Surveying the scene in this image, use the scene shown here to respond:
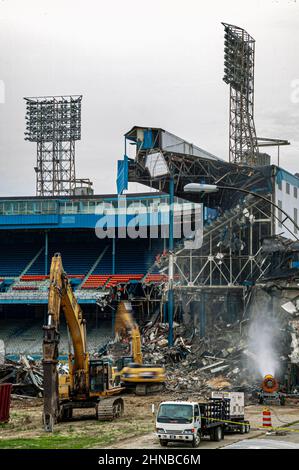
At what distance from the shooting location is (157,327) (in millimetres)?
66938

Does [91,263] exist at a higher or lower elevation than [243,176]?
lower

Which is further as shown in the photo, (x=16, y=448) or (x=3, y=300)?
(x=3, y=300)

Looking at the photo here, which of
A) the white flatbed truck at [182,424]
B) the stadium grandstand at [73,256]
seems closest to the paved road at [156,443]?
the white flatbed truck at [182,424]

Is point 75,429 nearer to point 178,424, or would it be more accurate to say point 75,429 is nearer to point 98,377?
point 98,377

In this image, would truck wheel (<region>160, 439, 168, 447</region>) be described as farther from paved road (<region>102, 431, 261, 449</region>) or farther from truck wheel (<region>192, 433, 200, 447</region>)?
truck wheel (<region>192, 433, 200, 447</region>)

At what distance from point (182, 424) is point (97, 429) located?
6.72m

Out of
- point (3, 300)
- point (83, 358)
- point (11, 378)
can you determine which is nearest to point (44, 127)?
point (3, 300)

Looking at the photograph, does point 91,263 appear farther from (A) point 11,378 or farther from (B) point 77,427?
(B) point 77,427

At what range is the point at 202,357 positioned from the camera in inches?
2297

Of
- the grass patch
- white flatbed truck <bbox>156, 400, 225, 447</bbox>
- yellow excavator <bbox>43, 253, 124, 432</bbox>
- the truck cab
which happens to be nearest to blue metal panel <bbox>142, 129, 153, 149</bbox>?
yellow excavator <bbox>43, 253, 124, 432</bbox>

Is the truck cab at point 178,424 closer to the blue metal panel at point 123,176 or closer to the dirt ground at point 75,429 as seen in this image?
the dirt ground at point 75,429

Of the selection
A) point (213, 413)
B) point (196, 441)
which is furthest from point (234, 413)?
point (196, 441)

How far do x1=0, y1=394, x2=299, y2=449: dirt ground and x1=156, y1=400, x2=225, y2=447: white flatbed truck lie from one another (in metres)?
0.58

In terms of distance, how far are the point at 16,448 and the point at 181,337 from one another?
3431cm
